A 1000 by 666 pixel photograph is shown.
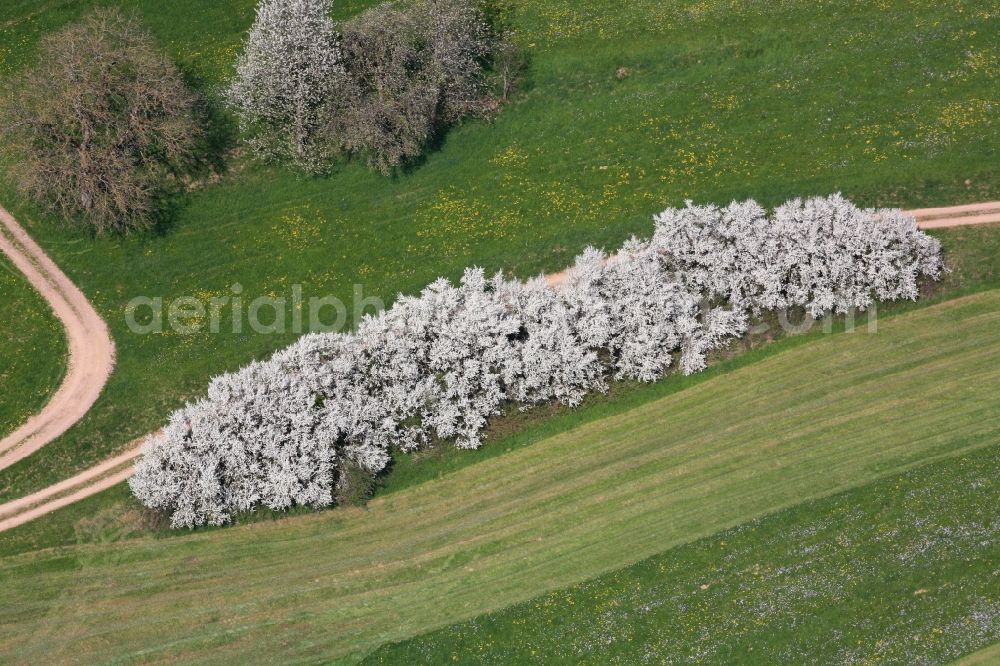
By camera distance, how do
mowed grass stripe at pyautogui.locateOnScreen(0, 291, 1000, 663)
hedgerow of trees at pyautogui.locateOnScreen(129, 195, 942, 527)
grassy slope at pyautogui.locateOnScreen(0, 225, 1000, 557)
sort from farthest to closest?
grassy slope at pyautogui.locateOnScreen(0, 225, 1000, 557), hedgerow of trees at pyautogui.locateOnScreen(129, 195, 942, 527), mowed grass stripe at pyautogui.locateOnScreen(0, 291, 1000, 663)

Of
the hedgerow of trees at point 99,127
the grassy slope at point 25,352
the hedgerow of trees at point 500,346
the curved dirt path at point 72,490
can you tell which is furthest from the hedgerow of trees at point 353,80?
the curved dirt path at point 72,490

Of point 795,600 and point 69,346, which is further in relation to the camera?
point 69,346

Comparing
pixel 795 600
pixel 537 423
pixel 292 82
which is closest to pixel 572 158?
pixel 537 423

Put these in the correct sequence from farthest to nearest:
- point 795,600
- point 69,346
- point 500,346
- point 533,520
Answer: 1. point 69,346
2. point 500,346
3. point 533,520
4. point 795,600

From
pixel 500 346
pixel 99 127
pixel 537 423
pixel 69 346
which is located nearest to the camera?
pixel 500 346

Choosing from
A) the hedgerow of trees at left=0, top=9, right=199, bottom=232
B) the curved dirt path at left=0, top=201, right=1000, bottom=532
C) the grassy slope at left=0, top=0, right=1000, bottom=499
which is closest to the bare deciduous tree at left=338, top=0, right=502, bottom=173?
the grassy slope at left=0, top=0, right=1000, bottom=499

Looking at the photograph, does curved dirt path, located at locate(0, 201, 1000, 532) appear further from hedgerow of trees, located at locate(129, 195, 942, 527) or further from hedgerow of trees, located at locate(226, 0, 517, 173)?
hedgerow of trees, located at locate(226, 0, 517, 173)

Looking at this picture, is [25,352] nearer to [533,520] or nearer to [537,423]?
[537,423]

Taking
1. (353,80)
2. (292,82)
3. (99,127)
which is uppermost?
(99,127)
